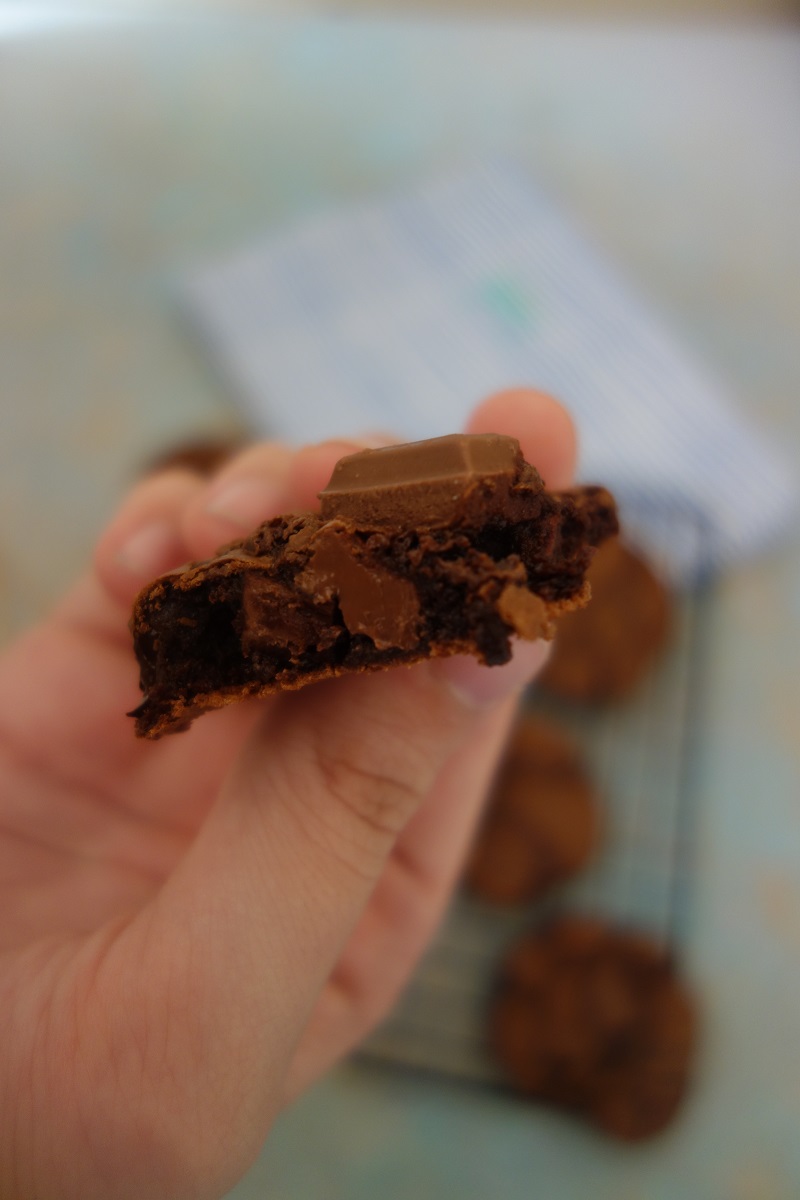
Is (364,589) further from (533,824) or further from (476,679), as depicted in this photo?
(533,824)

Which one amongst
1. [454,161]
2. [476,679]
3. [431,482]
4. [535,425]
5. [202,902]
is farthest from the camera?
[454,161]

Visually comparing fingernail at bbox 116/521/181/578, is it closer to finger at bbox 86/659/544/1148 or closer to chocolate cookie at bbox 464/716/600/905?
finger at bbox 86/659/544/1148

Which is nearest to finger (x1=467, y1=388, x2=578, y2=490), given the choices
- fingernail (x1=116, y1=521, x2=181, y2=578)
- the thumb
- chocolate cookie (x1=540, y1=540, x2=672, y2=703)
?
the thumb

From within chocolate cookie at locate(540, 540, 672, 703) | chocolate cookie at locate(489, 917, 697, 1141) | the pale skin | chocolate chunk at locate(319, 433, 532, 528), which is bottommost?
chocolate cookie at locate(489, 917, 697, 1141)

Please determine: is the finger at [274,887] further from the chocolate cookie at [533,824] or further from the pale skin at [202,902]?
the chocolate cookie at [533,824]

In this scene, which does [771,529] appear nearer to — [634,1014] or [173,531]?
[634,1014]

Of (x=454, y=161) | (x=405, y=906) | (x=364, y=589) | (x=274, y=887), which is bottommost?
(x=405, y=906)

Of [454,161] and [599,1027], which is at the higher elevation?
[454,161]

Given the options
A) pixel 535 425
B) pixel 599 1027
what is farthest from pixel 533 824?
pixel 535 425

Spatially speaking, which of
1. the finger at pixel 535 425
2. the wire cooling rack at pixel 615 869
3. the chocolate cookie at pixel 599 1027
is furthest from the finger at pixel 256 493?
the chocolate cookie at pixel 599 1027
